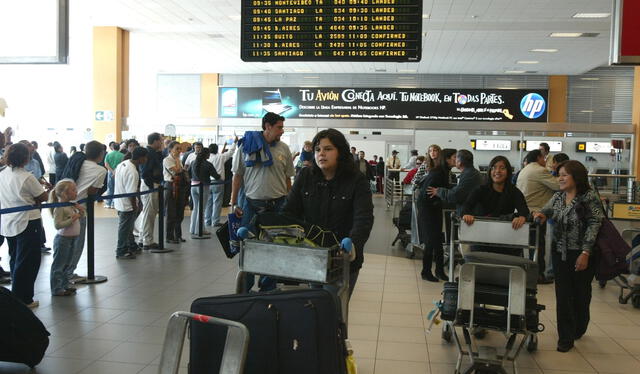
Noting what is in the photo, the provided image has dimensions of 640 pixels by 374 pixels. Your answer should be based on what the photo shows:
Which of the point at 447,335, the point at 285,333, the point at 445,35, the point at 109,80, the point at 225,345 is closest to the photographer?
the point at 225,345

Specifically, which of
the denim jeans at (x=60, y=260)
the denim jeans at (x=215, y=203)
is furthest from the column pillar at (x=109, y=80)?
the denim jeans at (x=60, y=260)

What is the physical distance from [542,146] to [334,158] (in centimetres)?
744

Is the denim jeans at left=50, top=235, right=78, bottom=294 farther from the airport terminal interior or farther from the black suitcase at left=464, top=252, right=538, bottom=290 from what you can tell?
the black suitcase at left=464, top=252, right=538, bottom=290

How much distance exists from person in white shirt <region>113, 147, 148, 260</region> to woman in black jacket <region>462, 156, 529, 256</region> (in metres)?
4.77

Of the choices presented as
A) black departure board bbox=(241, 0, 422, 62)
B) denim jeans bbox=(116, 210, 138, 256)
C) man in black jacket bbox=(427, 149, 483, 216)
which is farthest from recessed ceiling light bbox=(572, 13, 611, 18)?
denim jeans bbox=(116, 210, 138, 256)

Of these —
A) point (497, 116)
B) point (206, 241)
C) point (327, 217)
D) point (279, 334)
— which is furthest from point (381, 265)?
point (497, 116)

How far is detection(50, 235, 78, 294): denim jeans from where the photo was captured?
5.91 m

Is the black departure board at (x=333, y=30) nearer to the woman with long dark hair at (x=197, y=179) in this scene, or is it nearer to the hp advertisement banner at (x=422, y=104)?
the woman with long dark hair at (x=197, y=179)

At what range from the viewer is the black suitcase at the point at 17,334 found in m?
3.77

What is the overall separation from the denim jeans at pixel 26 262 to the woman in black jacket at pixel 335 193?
10.2ft

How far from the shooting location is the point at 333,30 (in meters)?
7.91

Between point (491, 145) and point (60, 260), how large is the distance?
50.0 ft

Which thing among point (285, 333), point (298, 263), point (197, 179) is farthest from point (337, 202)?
point (197, 179)

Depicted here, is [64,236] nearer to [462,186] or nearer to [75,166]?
[75,166]
